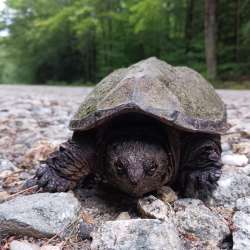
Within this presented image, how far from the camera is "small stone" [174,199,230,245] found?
6.20 feet

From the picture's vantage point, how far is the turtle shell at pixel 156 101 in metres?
2.09

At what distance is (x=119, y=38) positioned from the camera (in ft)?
75.2

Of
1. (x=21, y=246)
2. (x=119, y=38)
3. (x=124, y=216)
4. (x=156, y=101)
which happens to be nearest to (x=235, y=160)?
(x=156, y=101)

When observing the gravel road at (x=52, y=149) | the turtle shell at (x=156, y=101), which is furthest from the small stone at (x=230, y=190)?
the turtle shell at (x=156, y=101)

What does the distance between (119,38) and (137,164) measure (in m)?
21.4

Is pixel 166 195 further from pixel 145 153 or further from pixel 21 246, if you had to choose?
pixel 21 246

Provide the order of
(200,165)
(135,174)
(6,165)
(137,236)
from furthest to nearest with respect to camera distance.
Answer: (6,165)
(200,165)
(135,174)
(137,236)

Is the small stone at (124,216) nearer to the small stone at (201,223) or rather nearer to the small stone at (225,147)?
the small stone at (201,223)

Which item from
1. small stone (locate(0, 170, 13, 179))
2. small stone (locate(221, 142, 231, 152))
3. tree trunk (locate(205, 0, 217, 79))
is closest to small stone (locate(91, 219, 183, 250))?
small stone (locate(0, 170, 13, 179))

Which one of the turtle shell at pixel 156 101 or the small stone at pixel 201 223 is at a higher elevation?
the turtle shell at pixel 156 101

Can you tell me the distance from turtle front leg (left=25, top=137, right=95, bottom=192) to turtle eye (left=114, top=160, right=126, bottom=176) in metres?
0.27

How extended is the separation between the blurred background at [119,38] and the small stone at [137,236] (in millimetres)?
11976

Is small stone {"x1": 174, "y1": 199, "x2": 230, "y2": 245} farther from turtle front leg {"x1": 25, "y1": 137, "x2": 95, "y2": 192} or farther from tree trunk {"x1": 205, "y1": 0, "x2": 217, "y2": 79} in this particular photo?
tree trunk {"x1": 205, "y1": 0, "x2": 217, "y2": 79}

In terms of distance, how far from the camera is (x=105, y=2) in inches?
823
